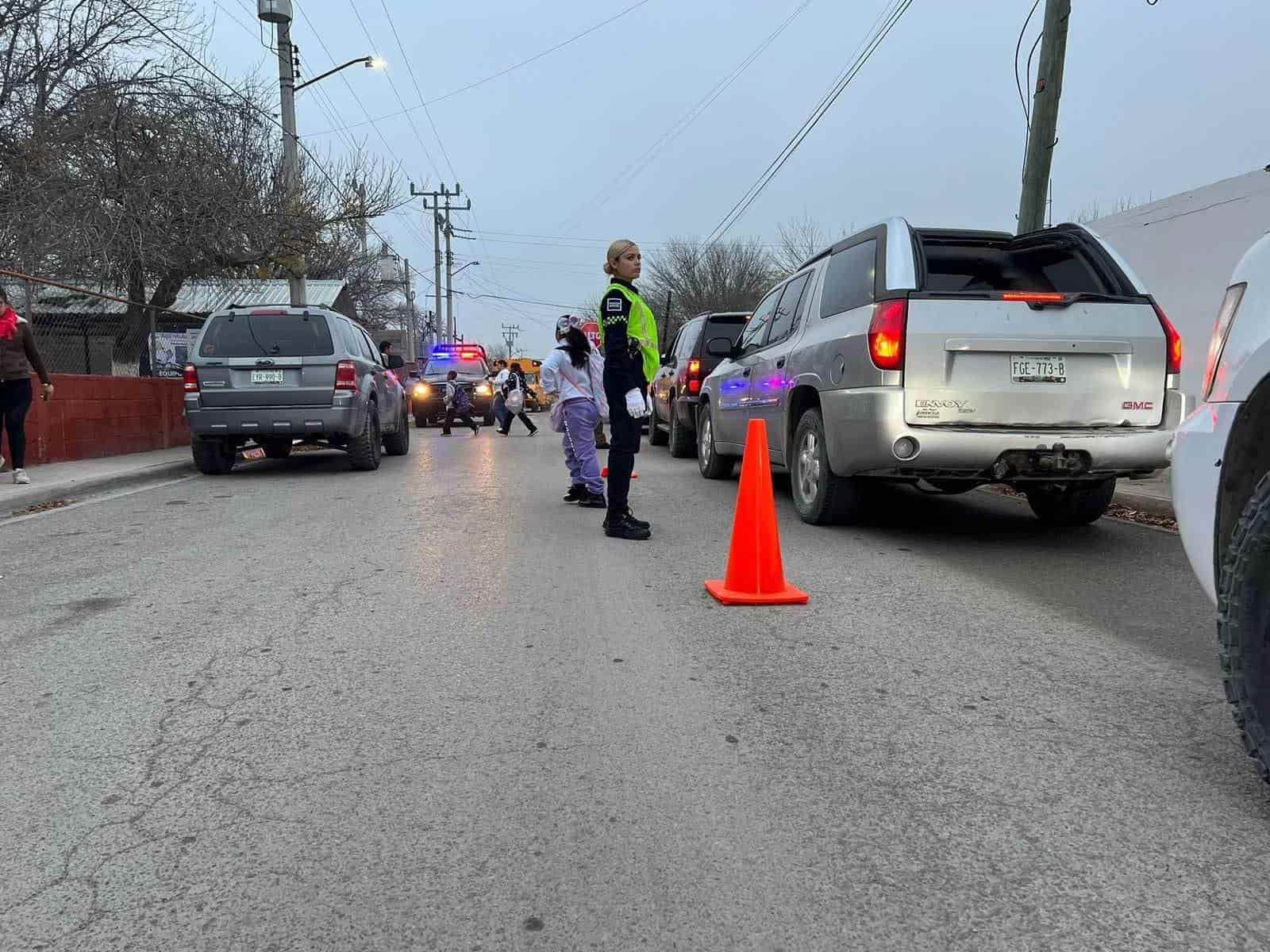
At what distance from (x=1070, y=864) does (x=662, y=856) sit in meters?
0.93

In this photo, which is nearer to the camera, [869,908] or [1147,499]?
[869,908]

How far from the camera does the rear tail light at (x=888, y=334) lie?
5465 millimetres

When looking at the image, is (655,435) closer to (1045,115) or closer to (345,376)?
(345,376)

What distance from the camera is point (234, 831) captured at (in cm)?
232

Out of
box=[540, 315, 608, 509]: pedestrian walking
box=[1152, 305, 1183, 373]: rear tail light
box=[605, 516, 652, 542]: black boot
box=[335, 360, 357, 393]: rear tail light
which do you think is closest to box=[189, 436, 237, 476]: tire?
box=[335, 360, 357, 393]: rear tail light

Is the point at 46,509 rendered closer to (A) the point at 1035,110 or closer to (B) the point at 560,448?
(B) the point at 560,448

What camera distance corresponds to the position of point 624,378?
20.3 feet

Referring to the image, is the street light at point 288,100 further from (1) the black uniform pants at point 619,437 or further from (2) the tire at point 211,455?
(1) the black uniform pants at point 619,437

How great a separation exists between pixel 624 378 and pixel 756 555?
2008 mm

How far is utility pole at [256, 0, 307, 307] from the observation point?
62.5 feet

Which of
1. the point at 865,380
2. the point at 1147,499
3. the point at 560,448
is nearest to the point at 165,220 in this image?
the point at 560,448

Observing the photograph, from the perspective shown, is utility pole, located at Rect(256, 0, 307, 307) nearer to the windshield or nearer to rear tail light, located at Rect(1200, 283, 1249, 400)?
the windshield

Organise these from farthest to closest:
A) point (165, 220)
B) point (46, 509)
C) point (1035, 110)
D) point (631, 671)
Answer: point (165, 220) < point (1035, 110) < point (46, 509) < point (631, 671)

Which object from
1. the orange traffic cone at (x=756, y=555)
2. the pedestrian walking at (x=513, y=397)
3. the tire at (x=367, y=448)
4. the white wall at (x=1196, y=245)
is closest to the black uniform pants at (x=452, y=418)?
the pedestrian walking at (x=513, y=397)
